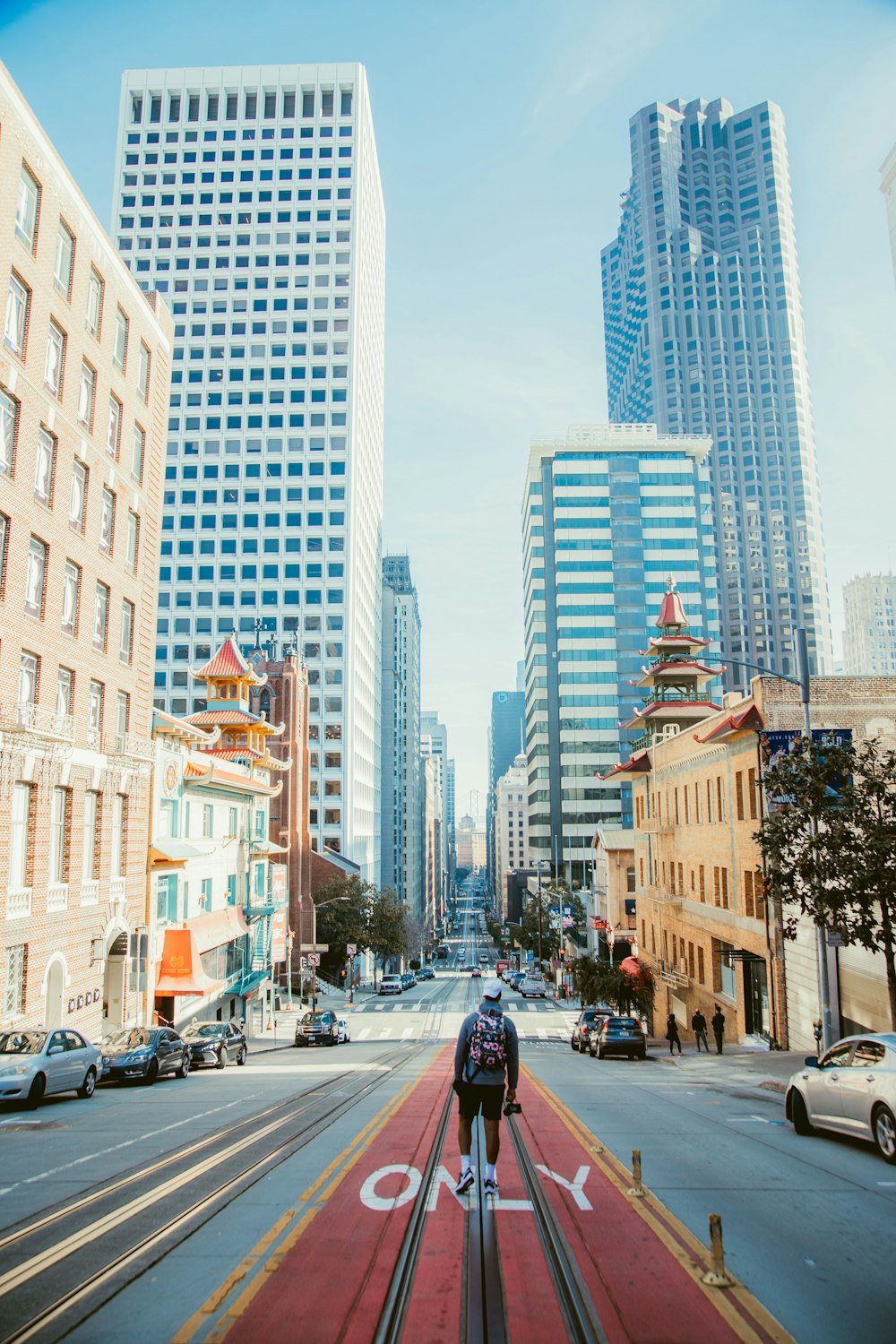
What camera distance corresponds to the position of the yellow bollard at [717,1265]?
659cm

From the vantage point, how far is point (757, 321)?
188 m

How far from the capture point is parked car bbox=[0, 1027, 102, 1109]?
675 inches

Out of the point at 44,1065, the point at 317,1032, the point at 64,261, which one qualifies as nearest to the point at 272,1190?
the point at 44,1065

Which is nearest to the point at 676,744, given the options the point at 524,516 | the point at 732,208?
the point at 524,516

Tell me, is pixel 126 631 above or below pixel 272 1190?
above

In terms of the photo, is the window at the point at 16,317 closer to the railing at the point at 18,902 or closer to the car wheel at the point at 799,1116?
the railing at the point at 18,902

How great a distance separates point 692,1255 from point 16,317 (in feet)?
93.2

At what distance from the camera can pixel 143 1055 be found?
2294 cm

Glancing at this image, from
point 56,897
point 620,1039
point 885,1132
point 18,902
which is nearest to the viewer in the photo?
point 885,1132

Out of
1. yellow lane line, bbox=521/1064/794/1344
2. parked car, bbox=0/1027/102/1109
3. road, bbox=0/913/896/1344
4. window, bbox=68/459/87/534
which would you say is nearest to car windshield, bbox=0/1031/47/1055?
parked car, bbox=0/1027/102/1109

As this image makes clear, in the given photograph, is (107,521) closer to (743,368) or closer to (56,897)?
(56,897)

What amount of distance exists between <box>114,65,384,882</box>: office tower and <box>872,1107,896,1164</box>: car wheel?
87.7 metres

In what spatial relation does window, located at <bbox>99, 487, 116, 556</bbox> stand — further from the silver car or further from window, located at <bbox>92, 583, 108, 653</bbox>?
the silver car

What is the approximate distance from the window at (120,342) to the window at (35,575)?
9.22 metres
